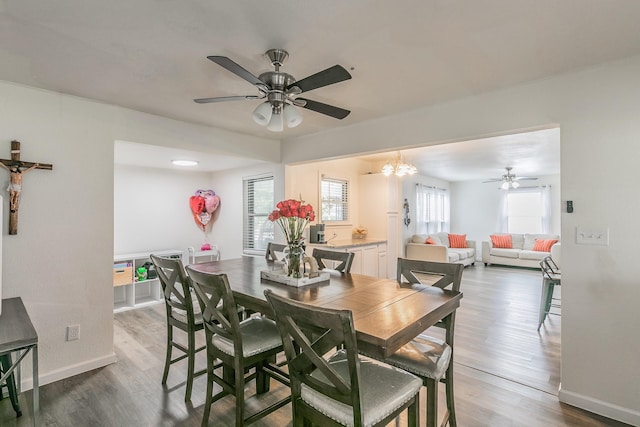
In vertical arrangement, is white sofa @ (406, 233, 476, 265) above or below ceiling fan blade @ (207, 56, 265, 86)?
below

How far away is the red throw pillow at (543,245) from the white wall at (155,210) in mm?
7466

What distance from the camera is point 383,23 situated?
5.45 ft

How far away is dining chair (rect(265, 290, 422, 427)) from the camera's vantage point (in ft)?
3.99

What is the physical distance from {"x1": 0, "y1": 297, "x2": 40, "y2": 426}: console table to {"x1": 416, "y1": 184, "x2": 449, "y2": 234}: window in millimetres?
7327

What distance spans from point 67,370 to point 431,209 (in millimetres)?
7961

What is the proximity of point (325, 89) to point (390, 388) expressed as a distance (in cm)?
213

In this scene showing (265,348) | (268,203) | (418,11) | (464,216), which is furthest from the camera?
(464,216)

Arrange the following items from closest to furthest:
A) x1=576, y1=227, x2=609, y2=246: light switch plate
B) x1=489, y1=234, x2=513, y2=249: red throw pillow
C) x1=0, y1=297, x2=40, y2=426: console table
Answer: x1=0, y1=297, x2=40, y2=426: console table, x1=576, y1=227, x2=609, y2=246: light switch plate, x1=489, y1=234, x2=513, y2=249: red throw pillow

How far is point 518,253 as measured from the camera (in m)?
7.66

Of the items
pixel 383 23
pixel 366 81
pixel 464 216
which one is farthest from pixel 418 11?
pixel 464 216

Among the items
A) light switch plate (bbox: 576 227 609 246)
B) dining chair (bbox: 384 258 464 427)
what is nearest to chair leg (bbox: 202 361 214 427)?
dining chair (bbox: 384 258 464 427)

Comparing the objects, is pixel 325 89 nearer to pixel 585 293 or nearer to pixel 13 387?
pixel 585 293

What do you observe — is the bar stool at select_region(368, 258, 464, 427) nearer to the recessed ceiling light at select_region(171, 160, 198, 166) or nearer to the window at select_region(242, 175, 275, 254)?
the window at select_region(242, 175, 275, 254)

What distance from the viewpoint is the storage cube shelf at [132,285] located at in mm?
4391
